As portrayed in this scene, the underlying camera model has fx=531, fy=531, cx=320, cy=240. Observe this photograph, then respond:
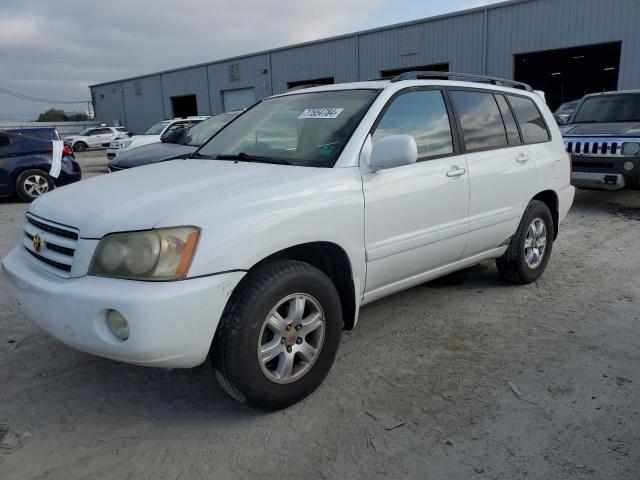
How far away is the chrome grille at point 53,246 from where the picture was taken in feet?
8.38

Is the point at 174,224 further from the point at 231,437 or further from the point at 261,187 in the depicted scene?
the point at 231,437

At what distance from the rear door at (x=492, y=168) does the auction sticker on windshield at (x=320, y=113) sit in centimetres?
97

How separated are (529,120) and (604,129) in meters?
4.48

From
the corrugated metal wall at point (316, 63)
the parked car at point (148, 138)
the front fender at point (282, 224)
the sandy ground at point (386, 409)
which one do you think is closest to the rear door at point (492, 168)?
the sandy ground at point (386, 409)

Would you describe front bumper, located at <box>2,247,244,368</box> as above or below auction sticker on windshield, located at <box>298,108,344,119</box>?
below

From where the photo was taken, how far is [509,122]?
4.36 metres

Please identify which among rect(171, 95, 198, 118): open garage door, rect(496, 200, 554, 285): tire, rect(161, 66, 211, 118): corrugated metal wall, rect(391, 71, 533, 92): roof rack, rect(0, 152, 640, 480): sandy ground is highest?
rect(161, 66, 211, 118): corrugated metal wall

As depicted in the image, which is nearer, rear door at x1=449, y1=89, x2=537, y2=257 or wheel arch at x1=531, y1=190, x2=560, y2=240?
rear door at x1=449, y1=89, x2=537, y2=257

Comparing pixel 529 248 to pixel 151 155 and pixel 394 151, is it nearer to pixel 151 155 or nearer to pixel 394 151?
pixel 394 151

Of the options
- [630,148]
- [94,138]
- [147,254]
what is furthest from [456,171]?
[94,138]

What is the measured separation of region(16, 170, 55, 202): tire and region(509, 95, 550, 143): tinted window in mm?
8739

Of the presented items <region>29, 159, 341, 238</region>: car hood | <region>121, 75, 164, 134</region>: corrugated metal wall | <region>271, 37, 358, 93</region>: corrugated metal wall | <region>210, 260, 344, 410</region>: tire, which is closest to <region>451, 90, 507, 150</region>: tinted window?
<region>29, 159, 341, 238</region>: car hood

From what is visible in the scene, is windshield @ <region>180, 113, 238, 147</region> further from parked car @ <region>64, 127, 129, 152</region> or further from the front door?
parked car @ <region>64, 127, 129, 152</region>

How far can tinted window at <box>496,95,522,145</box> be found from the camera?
Result: 432 cm
